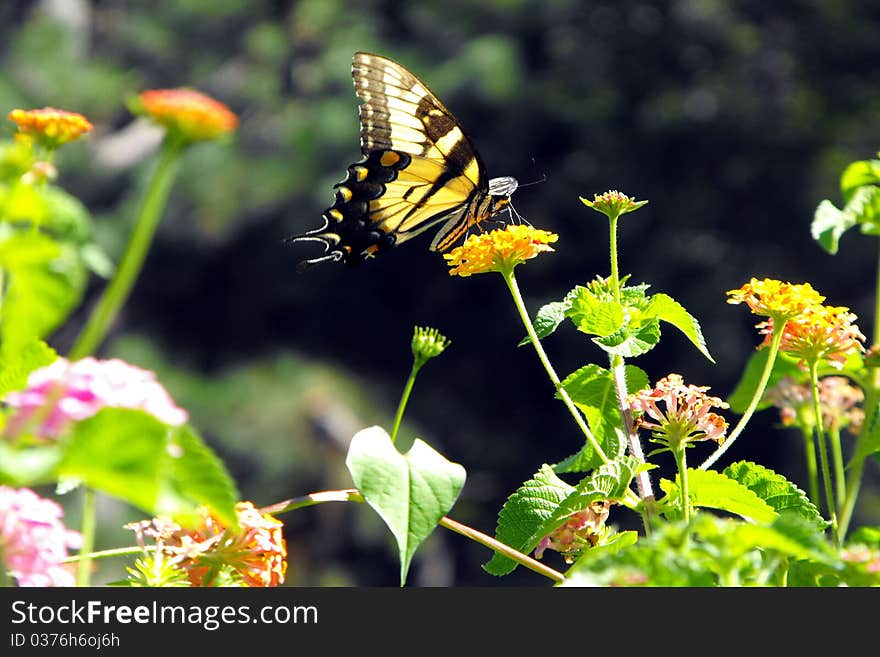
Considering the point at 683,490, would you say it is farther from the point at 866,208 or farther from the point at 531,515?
the point at 866,208

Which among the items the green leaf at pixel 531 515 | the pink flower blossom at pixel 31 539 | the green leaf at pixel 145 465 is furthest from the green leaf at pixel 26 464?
the green leaf at pixel 531 515

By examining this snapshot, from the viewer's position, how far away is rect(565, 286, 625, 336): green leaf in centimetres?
82

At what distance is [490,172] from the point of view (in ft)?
24.9

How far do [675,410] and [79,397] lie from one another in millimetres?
423

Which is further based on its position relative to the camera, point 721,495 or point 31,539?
point 721,495

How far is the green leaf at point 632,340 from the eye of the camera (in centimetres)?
81

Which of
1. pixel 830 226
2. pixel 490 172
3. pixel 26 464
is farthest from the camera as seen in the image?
pixel 490 172

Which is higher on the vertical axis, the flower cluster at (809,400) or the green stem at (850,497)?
the flower cluster at (809,400)

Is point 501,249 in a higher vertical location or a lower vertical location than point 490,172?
lower

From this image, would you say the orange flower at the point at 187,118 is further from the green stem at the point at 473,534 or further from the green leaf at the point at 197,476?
the green stem at the point at 473,534

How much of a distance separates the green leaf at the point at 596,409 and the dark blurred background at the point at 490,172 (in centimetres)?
618

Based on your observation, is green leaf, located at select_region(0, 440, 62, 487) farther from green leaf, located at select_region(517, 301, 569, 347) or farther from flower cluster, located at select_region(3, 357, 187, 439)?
green leaf, located at select_region(517, 301, 569, 347)

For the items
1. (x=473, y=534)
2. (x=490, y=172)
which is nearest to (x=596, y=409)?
(x=473, y=534)

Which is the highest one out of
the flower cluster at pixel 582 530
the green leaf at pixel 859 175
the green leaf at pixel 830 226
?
the green leaf at pixel 859 175
